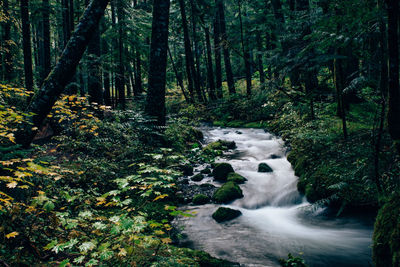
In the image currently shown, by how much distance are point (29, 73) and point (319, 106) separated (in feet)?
46.4

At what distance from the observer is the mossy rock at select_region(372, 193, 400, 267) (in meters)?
3.12

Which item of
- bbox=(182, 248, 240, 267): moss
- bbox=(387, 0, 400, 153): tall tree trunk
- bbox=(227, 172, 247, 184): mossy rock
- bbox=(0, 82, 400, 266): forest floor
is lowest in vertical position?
bbox=(182, 248, 240, 267): moss

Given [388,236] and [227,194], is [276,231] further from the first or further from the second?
[388,236]

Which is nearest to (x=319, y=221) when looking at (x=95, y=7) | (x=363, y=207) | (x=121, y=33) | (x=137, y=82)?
(x=363, y=207)

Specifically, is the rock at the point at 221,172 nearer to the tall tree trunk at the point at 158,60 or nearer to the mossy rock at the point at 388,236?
the tall tree trunk at the point at 158,60

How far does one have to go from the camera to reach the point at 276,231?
6152 millimetres

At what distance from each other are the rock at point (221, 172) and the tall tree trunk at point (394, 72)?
620 cm

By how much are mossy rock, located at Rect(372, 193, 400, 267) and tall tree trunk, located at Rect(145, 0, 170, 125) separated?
233 inches

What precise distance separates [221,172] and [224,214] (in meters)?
2.43

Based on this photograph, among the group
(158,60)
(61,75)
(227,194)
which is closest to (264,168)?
(227,194)

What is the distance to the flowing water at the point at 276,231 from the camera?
487cm

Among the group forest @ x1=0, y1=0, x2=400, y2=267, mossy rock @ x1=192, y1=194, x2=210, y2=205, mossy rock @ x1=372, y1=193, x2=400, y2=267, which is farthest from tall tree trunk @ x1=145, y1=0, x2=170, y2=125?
mossy rock @ x1=372, y1=193, x2=400, y2=267

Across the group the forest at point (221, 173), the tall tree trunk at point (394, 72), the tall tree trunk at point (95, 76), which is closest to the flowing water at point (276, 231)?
the forest at point (221, 173)

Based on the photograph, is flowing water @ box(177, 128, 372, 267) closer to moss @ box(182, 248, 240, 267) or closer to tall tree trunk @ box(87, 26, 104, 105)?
moss @ box(182, 248, 240, 267)
